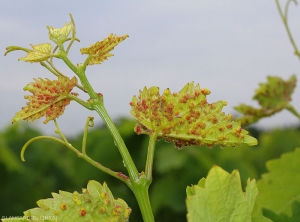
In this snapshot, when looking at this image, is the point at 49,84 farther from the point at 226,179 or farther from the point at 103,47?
the point at 226,179

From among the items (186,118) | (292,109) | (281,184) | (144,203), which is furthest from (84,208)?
(292,109)

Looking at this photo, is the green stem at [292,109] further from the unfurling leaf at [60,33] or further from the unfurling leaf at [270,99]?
the unfurling leaf at [60,33]

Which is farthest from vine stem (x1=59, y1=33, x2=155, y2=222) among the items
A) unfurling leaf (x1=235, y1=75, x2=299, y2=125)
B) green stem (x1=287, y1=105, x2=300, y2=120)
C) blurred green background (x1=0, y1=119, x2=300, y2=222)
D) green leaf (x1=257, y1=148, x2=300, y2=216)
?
blurred green background (x1=0, y1=119, x2=300, y2=222)

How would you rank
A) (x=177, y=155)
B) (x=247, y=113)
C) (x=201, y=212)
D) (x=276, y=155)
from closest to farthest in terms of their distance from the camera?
(x=201, y=212) → (x=247, y=113) → (x=177, y=155) → (x=276, y=155)

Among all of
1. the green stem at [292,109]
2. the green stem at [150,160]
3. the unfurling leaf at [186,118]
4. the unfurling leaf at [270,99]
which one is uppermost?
the unfurling leaf at [270,99]

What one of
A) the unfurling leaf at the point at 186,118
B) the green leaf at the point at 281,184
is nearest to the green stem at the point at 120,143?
the unfurling leaf at the point at 186,118

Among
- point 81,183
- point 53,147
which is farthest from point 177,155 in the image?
point 53,147
